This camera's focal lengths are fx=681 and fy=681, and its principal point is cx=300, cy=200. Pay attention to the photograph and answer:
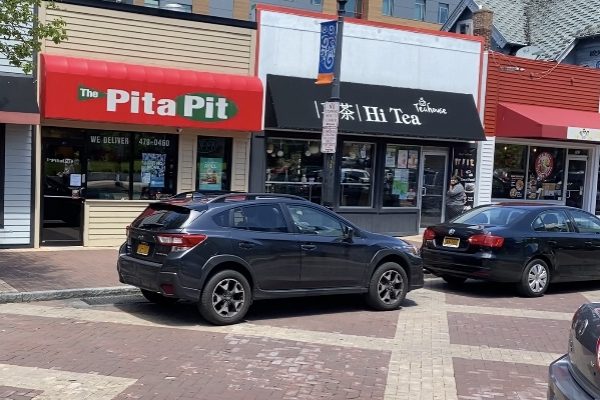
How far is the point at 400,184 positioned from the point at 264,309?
28.9 feet

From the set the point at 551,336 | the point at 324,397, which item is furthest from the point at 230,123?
the point at 324,397

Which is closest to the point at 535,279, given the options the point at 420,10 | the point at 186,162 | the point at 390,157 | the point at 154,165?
the point at 390,157

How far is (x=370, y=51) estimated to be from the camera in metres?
16.3

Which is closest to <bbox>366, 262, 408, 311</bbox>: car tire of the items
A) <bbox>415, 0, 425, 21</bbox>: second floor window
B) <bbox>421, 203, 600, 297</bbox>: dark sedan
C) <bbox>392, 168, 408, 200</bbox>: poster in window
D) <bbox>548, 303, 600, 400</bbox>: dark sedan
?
<bbox>421, 203, 600, 297</bbox>: dark sedan

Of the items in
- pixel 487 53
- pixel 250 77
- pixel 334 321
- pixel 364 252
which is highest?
pixel 487 53

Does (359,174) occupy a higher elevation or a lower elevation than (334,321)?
higher

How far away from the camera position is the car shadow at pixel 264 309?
8508mm

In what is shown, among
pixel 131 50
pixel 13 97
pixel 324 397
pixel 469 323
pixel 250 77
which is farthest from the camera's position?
pixel 250 77

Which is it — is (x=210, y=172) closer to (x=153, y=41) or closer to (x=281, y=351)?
(x=153, y=41)

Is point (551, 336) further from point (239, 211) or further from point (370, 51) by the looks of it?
point (370, 51)

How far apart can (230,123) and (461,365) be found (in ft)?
27.8

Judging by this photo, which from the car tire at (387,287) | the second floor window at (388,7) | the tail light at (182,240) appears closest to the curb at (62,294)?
the tail light at (182,240)

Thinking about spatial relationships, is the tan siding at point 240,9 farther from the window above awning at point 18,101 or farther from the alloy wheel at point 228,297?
the alloy wheel at point 228,297

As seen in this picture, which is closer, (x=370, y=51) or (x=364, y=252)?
(x=364, y=252)
